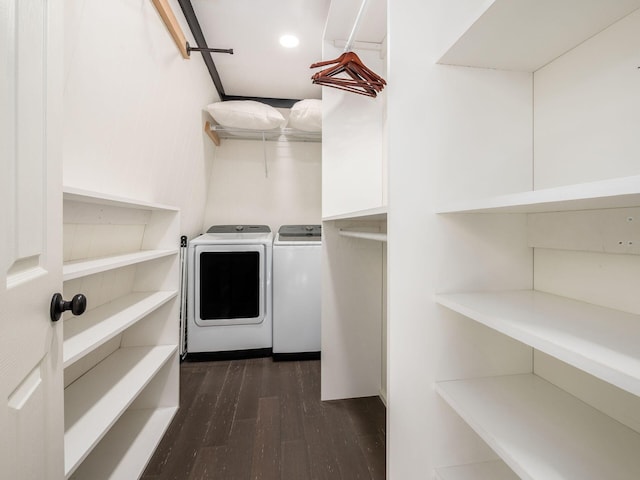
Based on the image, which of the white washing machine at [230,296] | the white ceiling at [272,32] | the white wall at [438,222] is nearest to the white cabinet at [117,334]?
the white washing machine at [230,296]

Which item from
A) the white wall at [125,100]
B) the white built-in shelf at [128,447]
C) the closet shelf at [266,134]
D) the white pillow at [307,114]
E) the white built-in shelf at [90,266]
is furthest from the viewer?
the closet shelf at [266,134]

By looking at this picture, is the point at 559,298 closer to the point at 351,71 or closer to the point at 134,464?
the point at 351,71

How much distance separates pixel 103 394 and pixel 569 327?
5.53 feet

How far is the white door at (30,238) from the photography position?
486 millimetres

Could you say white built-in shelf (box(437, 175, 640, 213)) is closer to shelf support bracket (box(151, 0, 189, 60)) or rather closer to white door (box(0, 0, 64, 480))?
white door (box(0, 0, 64, 480))

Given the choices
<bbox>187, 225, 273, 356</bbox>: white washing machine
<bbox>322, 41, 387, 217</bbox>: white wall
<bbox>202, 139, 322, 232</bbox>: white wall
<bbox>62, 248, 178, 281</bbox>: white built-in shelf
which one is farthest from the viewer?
<bbox>202, 139, 322, 232</bbox>: white wall

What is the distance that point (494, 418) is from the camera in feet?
2.52

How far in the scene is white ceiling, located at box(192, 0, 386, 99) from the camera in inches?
64.2

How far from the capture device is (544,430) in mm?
728

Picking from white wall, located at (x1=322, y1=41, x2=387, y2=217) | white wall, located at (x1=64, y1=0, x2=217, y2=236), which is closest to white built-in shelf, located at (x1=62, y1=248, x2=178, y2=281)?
white wall, located at (x1=64, y1=0, x2=217, y2=236)

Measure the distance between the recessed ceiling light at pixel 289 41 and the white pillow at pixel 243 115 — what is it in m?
0.53

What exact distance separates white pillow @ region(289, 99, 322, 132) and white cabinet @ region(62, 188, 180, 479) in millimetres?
1482

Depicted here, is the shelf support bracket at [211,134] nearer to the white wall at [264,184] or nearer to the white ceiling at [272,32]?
the white wall at [264,184]

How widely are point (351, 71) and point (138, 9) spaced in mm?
1022
